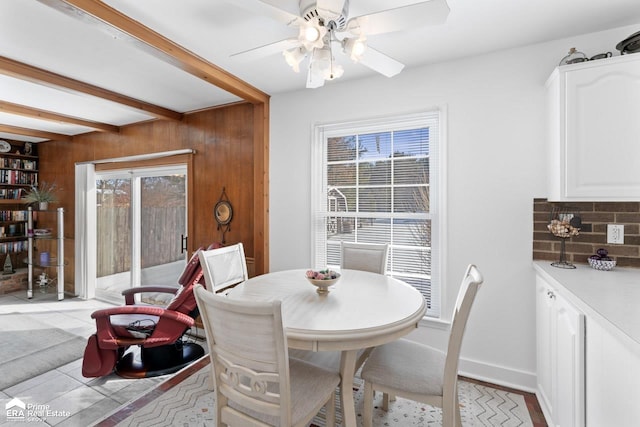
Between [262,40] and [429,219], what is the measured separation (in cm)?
194

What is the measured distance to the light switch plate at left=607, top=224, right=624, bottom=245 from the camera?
2.01 m

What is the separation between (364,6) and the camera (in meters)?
1.81

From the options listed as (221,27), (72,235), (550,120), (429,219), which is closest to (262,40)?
(221,27)

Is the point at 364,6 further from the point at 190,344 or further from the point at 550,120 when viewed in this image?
the point at 190,344

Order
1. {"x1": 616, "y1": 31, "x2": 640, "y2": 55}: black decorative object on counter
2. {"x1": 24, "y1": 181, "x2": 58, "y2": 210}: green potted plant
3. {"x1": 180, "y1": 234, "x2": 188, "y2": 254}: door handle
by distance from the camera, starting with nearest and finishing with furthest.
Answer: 1. {"x1": 616, "y1": 31, "x2": 640, "y2": 55}: black decorative object on counter
2. {"x1": 180, "y1": 234, "x2": 188, "y2": 254}: door handle
3. {"x1": 24, "y1": 181, "x2": 58, "y2": 210}: green potted plant

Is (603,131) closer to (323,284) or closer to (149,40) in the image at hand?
(323,284)

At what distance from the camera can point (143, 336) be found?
250cm

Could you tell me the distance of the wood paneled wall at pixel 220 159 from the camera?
332 centimetres

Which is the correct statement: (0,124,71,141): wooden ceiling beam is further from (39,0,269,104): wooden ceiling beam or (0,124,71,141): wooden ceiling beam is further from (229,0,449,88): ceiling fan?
(229,0,449,88): ceiling fan

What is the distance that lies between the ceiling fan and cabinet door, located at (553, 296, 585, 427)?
156 centimetres

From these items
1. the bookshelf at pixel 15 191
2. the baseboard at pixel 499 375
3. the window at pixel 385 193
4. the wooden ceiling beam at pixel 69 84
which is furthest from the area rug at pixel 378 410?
the bookshelf at pixel 15 191

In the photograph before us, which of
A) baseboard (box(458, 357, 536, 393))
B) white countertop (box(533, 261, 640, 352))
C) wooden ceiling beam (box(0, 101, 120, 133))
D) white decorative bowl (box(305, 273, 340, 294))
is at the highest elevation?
wooden ceiling beam (box(0, 101, 120, 133))

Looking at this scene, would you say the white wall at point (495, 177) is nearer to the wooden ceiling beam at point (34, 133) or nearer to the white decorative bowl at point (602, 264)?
the white decorative bowl at point (602, 264)

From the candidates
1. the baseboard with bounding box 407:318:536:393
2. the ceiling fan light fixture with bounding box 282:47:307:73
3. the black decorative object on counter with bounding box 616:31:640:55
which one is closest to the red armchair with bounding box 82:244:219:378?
the ceiling fan light fixture with bounding box 282:47:307:73
